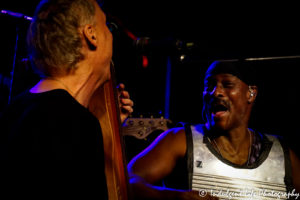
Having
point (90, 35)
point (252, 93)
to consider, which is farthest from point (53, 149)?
point (252, 93)

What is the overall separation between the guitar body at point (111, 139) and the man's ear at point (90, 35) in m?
0.37

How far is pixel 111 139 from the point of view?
170cm

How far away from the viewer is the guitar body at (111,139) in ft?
5.31

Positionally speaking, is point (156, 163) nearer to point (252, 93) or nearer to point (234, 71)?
point (234, 71)

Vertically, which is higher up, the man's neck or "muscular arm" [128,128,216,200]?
the man's neck

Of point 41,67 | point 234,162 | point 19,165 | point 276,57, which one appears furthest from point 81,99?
point 234,162

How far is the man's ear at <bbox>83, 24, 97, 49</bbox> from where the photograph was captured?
152cm

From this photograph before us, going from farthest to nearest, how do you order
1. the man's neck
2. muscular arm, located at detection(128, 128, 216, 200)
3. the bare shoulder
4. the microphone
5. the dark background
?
the dark background → the bare shoulder → muscular arm, located at detection(128, 128, 216, 200) → the microphone → the man's neck

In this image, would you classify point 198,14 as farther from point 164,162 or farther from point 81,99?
point 81,99

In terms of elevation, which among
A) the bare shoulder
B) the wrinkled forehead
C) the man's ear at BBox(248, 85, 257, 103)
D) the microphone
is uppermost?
the microphone

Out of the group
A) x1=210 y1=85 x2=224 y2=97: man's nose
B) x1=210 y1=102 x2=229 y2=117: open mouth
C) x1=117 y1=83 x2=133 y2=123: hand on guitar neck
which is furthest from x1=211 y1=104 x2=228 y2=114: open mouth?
x1=117 y1=83 x2=133 y2=123: hand on guitar neck

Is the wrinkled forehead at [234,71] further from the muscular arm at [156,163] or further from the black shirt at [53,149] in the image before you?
the black shirt at [53,149]

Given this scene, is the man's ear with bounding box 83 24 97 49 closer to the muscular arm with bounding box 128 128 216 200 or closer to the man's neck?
the man's neck

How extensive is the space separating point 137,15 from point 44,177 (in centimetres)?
411
